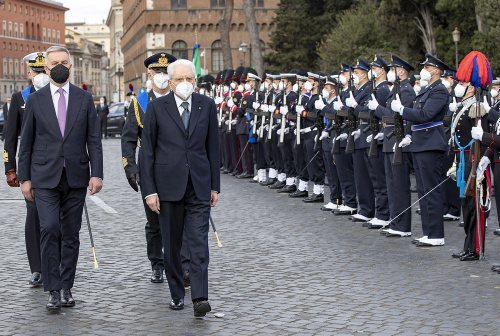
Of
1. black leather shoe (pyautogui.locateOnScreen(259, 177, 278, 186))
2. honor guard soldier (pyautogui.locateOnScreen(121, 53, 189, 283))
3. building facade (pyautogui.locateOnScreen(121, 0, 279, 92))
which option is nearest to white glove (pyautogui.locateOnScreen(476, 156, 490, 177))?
honor guard soldier (pyautogui.locateOnScreen(121, 53, 189, 283))

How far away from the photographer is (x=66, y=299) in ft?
24.5

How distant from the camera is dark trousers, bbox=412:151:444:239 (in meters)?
10.6

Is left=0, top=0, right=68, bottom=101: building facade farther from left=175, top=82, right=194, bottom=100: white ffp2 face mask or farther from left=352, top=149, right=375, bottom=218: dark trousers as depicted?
left=175, top=82, right=194, bottom=100: white ffp2 face mask

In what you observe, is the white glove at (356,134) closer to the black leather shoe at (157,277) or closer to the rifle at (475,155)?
the rifle at (475,155)

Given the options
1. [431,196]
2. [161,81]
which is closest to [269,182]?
[431,196]

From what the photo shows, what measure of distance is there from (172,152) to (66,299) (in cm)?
146

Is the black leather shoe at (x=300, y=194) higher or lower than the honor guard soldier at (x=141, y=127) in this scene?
lower

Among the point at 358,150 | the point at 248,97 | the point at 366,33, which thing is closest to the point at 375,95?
the point at 358,150

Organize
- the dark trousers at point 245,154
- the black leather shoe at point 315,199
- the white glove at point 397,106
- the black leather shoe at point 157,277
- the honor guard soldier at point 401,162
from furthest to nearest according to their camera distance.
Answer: the dark trousers at point 245,154
the black leather shoe at point 315,199
the honor guard soldier at point 401,162
the white glove at point 397,106
the black leather shoe at point 157,277

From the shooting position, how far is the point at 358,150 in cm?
1277

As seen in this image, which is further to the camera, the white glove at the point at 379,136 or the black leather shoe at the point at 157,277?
the white glove at the point at 379,136

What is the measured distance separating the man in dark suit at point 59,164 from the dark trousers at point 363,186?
5701 mm

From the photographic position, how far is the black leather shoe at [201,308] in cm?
698

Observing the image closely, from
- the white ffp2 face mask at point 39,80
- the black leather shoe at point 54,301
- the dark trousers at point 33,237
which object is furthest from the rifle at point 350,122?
the black leather shoe at point 54,301
